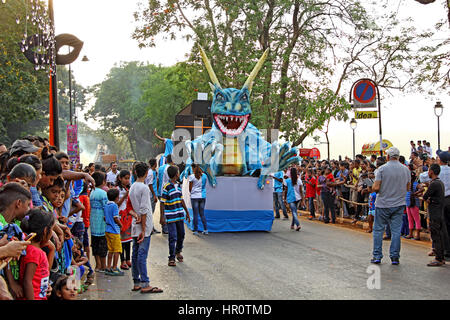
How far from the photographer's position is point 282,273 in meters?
7.78

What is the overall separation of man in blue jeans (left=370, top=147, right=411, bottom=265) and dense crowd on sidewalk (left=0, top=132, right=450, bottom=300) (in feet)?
0.38

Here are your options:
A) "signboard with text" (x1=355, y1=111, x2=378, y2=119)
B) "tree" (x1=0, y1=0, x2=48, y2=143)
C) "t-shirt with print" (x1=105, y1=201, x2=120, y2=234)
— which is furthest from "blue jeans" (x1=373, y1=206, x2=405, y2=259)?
"tree" (x1=0, y1=0, x2=48, y2=143)

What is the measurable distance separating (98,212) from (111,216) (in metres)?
0.22

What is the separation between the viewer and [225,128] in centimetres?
1351

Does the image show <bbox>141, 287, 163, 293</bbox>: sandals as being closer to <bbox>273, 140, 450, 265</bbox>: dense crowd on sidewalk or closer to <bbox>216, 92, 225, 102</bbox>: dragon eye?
<bbox>273, 140, 450, 265</bbox>: dense crowd on sidewalk

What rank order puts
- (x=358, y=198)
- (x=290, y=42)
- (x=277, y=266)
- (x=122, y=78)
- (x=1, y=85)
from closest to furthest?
(x=277, y=266), (x=358, y=198), (x=1, y=85), (x=290, y=42), (x=122, y=78)

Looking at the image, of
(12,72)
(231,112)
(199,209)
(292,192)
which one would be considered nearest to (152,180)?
(199,209)

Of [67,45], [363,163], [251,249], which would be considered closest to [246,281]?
[251,249]

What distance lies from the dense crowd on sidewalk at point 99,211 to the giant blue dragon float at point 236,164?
469 millimetres

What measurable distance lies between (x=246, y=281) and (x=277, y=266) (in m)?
1.25

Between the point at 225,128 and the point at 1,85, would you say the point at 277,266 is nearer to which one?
the point at 225,128

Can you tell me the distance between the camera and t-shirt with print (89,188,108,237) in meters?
7.79

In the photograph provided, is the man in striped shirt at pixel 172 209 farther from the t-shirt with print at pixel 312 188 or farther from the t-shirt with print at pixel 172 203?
the t-shirt with print at pixel 312 188

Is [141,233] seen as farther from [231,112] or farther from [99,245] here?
[231,112]
